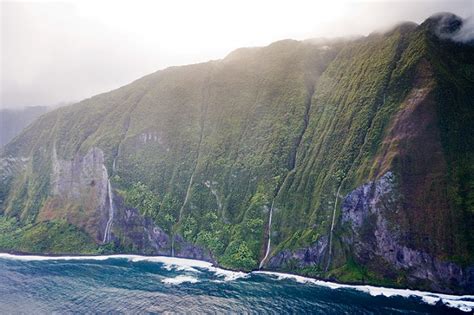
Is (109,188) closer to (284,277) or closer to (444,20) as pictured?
(284,277)

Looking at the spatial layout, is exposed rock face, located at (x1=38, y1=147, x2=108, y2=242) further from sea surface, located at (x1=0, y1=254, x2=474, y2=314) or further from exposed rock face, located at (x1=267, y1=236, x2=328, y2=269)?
exposed rock face, located at (x1=267, y1=236, x2=328, y2=269)

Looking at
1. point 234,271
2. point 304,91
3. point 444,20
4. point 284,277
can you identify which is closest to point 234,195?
point 234,271

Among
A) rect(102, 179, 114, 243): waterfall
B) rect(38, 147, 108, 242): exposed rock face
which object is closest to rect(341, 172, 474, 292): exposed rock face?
rect(102, 179, 114, 243): waterfall

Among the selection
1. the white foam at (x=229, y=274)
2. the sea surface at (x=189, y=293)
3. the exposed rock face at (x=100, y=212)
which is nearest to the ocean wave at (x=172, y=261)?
the white foam at (x=229, y=274)

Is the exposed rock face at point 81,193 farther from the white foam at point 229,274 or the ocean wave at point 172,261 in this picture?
the white foam at point 229,274

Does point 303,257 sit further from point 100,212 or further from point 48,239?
point 48,239

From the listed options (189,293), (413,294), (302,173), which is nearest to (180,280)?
(189,293)
